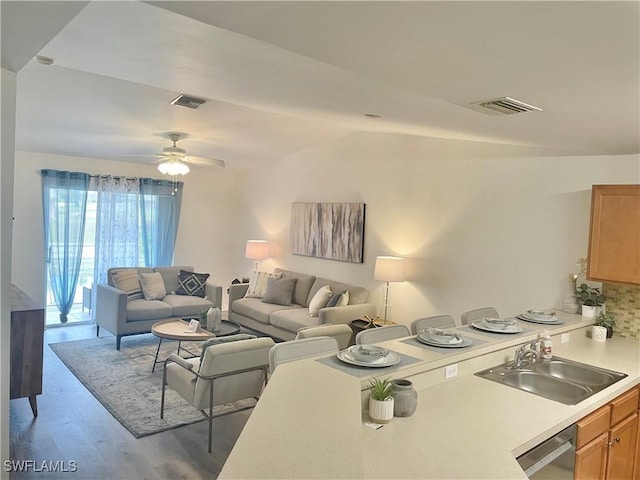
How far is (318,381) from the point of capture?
6.08ft

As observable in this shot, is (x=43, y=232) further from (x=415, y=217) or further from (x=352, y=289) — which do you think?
(x=415, y=217)

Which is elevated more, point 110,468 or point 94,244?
point 94,244

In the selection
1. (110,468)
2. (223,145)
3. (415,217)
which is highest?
(223,145)

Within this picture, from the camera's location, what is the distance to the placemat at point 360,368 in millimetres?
1963

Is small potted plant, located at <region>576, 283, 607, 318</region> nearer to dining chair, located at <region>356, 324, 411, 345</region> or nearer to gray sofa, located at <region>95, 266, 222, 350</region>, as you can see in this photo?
dining chair, located at <region>356, 324, 411, 345</region>

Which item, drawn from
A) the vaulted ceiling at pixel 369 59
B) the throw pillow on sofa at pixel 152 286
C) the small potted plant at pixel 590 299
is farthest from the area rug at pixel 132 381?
the small potted plant at pixel 590 299

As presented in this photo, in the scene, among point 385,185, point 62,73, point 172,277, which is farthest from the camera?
point 172,277

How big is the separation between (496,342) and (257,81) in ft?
6.65


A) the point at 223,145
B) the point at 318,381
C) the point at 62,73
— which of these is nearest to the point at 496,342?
the point at 318,381

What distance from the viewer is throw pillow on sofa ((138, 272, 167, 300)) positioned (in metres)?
6.20

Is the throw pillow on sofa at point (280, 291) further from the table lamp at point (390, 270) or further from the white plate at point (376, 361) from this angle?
the white plate at point (376, 361)

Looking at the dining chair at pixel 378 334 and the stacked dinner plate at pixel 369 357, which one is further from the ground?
the stacked dinner plate at pixel 369 357

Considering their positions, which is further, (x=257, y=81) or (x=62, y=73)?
(x=62, y=73)

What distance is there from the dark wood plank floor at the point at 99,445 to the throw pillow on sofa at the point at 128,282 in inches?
84.6
